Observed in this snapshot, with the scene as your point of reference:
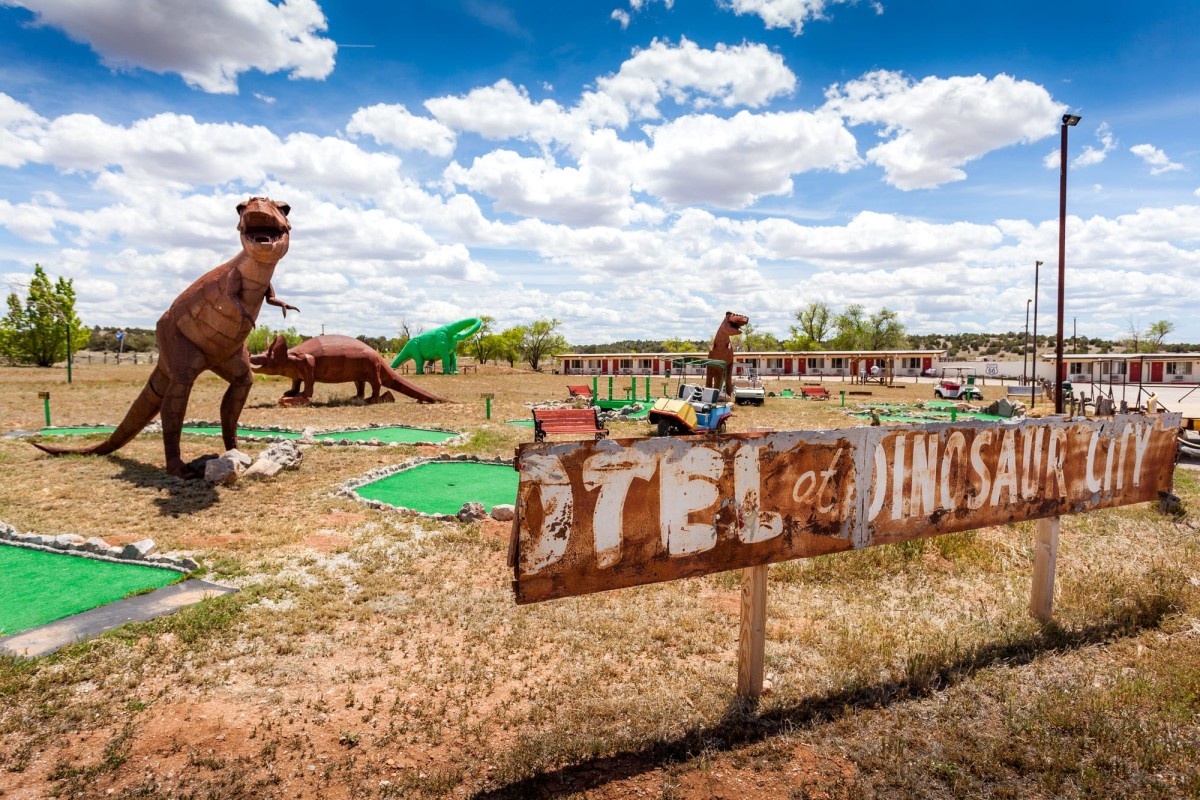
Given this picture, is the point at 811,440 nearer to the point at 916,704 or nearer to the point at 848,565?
the point at 916,704

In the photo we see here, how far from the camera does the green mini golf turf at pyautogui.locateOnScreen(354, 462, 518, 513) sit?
29.1ft

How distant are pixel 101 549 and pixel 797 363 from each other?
183ft

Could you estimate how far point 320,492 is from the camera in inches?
354

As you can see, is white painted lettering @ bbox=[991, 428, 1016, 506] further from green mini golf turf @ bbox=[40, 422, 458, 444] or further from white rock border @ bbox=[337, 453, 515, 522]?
green mini golf turf @ bbox=[40, 422, 458, 444]

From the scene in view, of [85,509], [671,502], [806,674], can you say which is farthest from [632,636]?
[85,509]

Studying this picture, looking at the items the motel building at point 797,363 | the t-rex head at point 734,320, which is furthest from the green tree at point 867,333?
the t-rex head at point 734,320

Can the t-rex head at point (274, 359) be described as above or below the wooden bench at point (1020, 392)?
above

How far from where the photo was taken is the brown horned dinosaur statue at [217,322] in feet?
28.0

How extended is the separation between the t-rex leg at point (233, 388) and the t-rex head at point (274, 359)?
9.51 m

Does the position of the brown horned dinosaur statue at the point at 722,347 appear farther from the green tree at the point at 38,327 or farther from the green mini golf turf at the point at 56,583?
the green tree at the point at 38,327

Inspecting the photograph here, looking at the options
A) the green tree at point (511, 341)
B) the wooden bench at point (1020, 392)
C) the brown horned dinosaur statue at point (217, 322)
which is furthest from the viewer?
the green tree at point (511, 341)

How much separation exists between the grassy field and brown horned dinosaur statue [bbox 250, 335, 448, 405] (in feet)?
43.2

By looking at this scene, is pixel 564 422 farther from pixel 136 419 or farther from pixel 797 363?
pixel 797 363

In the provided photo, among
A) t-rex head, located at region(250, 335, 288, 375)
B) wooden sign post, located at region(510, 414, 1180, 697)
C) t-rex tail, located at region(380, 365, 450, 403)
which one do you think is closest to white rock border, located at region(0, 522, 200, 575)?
wooden sign post, located at region(510, 414, 1180, 697)
